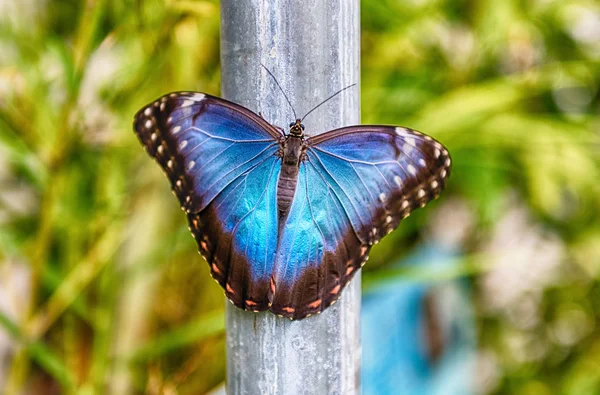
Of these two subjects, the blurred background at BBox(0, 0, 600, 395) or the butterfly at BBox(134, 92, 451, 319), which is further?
the blurred background at BBox(0, 0, 600, 395)

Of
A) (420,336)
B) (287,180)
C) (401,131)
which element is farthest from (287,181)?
(420,336)

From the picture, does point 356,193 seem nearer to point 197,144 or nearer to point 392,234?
point 197,144

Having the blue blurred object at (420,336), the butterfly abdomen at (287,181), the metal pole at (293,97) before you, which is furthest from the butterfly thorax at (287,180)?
the blue blurred object at (420,336)

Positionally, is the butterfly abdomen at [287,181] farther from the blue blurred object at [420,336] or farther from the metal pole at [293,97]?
the blue blurred object at [420,336]

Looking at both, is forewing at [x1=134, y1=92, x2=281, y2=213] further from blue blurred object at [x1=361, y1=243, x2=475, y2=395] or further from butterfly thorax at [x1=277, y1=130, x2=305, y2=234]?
blue blurred object at [x1=361, y1=243, x2=475, y2=395]

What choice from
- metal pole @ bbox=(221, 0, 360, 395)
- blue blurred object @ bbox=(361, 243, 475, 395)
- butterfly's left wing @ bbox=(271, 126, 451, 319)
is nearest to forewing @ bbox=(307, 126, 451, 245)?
butterfly's left wing @ bbox=(271, 126, 451, 319)

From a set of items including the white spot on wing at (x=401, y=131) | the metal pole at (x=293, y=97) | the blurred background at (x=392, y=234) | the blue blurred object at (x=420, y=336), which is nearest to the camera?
the metal pole at (x=293, y=97)
